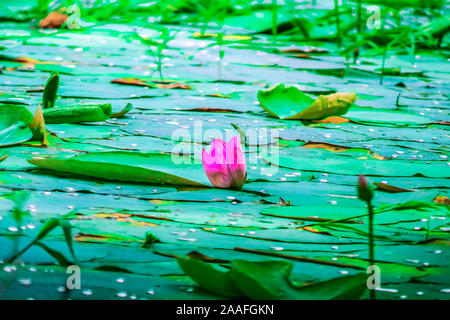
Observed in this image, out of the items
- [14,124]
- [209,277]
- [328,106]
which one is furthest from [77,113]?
[209,277]

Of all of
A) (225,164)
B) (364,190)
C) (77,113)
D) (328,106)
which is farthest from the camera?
(328,106)

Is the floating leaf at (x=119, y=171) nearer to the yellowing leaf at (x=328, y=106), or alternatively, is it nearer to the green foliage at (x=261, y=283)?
the green foliage at (x=261, y=283)

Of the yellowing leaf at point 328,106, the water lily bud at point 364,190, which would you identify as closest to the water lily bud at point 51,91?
the yellowing leaf at point 328,106

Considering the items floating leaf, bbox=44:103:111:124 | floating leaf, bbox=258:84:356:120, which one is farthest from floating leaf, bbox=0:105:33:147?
floating leaf, bbox=258:84:356:120

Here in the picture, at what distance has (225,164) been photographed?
123cm

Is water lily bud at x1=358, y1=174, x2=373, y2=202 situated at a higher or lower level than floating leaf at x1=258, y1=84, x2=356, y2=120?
higher

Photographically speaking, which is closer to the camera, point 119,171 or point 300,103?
point 119,171

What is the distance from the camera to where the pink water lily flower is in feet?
3.93

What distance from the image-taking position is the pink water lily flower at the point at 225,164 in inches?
47.1

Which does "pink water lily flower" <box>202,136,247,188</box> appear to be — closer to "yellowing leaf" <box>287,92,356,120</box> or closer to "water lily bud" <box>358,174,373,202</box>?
"water lily bud" <box>358,174,373,202</box>

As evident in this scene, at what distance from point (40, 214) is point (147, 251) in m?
0.20

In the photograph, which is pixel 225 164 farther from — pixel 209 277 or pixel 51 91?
pixel 51 91
